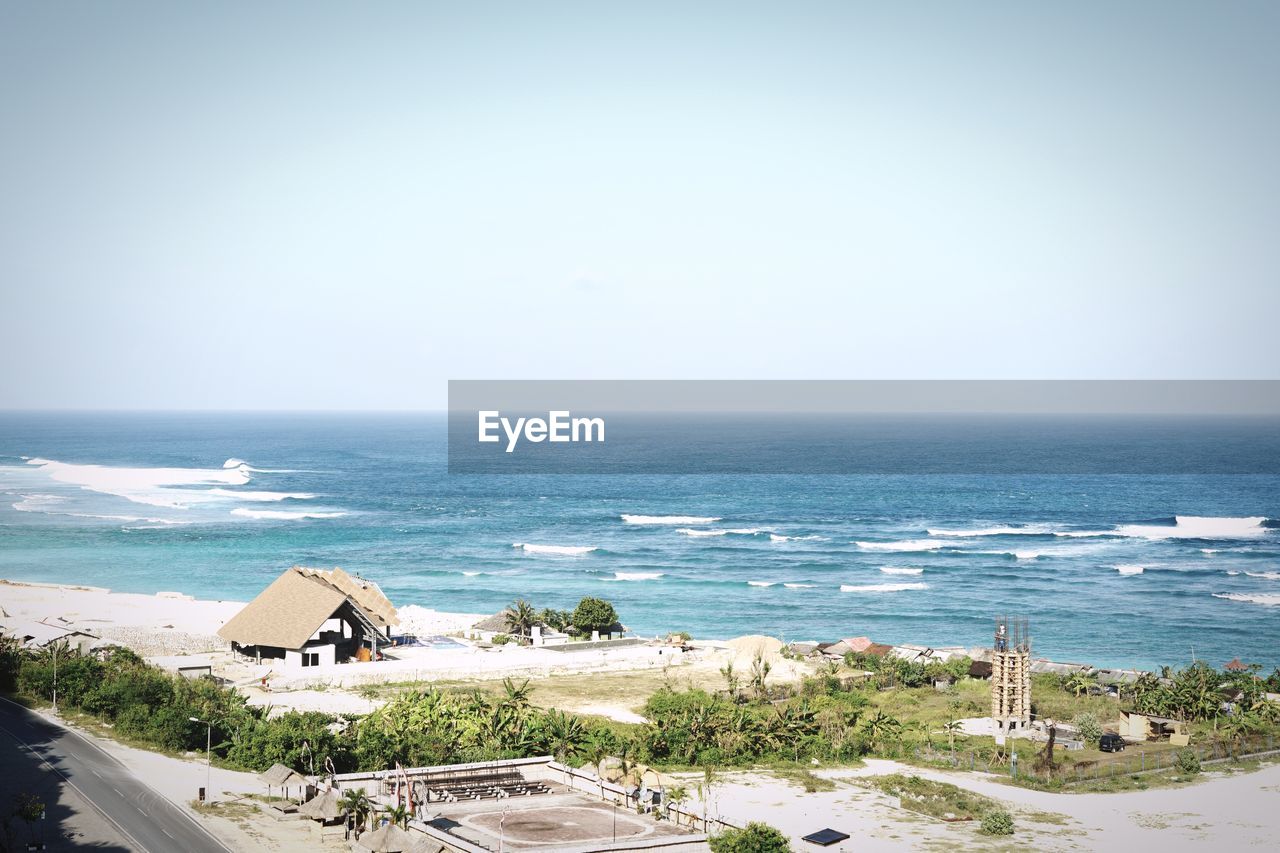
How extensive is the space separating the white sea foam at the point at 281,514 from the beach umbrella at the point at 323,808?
78509 mm

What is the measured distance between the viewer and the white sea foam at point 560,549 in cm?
8906

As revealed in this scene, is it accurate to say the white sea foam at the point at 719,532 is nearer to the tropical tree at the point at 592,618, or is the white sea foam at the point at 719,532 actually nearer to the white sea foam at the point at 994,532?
the white sea foam at the point at 994,532

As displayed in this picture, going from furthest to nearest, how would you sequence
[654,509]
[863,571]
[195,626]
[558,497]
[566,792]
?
[558,497], [654,509], [863,571], [195,626], [566,792]

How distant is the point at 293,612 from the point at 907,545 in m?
53.5

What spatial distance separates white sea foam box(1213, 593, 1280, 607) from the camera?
228 ft

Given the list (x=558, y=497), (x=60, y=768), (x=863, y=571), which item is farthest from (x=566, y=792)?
(x=558, y=497)

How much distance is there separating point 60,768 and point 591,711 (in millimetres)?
16269

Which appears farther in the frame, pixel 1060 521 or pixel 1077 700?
pixel 1060 521

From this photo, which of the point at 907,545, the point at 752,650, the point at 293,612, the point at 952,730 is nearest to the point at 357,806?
the point at 952,730

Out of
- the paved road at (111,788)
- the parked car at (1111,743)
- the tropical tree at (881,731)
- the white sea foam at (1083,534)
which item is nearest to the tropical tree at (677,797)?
the tropical tree at (881,731)

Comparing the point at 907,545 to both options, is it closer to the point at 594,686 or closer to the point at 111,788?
the point at 594,686

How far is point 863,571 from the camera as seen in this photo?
8088cm

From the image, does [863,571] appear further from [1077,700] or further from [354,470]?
[354,470]

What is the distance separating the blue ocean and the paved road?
31.0 m
